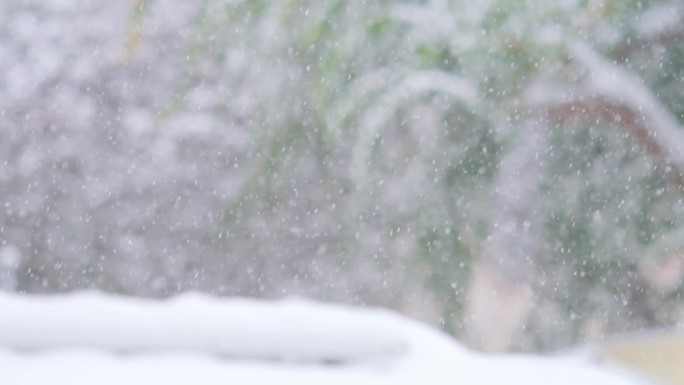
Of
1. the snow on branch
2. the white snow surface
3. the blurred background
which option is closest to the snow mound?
the white snow surface

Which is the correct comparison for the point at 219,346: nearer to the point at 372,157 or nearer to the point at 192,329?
the point at 192,329

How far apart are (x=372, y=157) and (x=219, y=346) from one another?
2.49 meters

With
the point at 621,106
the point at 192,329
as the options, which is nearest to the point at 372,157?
the point at 621,106

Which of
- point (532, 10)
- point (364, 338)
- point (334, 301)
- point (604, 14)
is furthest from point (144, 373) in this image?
point (334, 301)

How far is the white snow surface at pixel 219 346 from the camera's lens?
909mm

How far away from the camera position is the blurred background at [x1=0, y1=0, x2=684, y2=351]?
2.97 m

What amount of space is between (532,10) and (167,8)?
3.74 m

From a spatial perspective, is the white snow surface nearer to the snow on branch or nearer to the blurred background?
the blurred background

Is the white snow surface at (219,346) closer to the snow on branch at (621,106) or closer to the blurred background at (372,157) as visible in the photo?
the blurred background at (372,157)

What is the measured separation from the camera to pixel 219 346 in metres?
0.95

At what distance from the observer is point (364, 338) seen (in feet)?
3.24

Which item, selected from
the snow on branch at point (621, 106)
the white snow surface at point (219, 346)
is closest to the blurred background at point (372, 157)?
the snow on branch at point (621, 106)

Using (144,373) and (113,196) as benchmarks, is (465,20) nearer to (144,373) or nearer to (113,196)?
(144,373)

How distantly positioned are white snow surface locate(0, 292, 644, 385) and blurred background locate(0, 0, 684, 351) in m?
1.85
